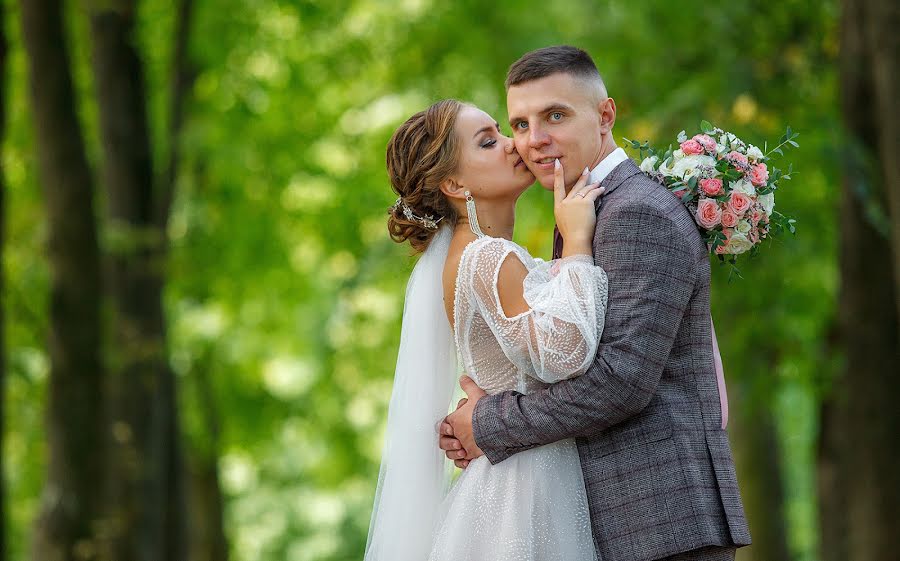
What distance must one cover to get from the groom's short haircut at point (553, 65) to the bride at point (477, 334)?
297mm

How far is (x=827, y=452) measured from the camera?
10.8 metres

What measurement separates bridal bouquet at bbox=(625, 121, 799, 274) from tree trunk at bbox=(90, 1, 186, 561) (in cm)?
847

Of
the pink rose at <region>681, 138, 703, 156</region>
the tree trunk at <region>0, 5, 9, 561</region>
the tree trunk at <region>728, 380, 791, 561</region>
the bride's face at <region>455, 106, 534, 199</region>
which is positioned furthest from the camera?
the tree trunk at <region>728, 380, 791, 561</region>

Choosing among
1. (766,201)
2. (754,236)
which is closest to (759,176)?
(766,201)

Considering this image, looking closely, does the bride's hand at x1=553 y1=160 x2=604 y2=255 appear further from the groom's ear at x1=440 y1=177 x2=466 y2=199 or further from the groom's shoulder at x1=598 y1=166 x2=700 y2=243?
the groom's ear at x1=440 y1=177 x2=466 y2=199

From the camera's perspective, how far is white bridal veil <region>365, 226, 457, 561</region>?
456cm

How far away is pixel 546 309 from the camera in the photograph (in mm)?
4098

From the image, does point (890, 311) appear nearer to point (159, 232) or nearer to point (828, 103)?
point (828, 103)

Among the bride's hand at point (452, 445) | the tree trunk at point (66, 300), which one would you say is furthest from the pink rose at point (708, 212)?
the tree trunk at point (66, 300)

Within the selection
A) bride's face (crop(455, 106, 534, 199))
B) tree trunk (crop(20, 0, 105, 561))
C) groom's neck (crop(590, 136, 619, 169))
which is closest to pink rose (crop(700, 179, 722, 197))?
groom's neck (crop(590, 136, 619, 169))

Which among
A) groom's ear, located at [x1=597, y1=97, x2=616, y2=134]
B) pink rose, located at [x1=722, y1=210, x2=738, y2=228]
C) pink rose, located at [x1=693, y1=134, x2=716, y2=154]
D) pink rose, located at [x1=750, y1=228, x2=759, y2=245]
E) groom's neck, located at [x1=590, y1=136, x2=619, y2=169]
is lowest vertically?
pink rose, located at [x1=750, y1=228, x2=759, y2=245]

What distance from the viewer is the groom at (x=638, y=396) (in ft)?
13.2

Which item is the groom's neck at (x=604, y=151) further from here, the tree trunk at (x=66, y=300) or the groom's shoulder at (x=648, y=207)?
the tree trunk at (x=66, y=300)

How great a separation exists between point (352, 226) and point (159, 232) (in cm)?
482
